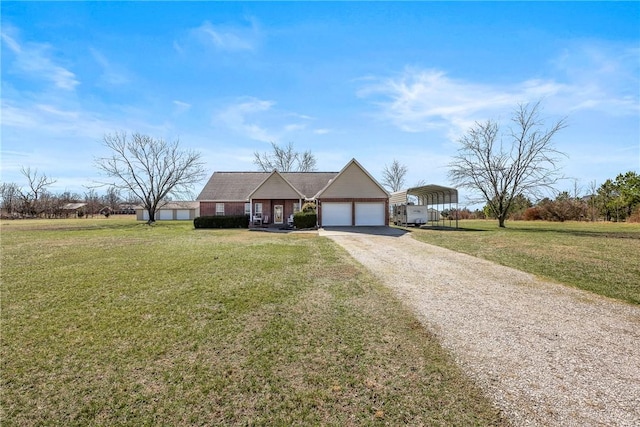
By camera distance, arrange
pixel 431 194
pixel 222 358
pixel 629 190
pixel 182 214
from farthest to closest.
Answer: pixel 182 214 → pixel 629 190 → pixel 431 194 → pixel 222 358

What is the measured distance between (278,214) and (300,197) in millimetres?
2738

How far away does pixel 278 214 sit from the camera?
2933 cm

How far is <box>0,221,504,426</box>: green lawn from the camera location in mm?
2842

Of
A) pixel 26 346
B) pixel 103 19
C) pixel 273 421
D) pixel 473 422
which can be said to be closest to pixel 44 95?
pixel 103 19

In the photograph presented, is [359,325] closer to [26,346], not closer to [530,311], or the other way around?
[530,311]

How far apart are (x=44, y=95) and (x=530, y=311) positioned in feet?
56.4

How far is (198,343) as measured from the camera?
165 inches

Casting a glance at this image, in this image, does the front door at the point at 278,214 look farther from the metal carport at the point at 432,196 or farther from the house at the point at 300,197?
the metal carport at the point at 432,196

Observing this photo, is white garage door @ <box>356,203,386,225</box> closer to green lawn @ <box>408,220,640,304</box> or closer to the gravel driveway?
green lawn @ <box>408,220,640,304</box>

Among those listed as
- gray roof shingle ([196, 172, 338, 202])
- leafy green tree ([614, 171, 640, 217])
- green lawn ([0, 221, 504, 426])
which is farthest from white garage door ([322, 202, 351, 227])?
leafy green tree ([614, 171, 640, 217])

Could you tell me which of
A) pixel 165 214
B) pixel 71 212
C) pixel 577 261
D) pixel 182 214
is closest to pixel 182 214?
pixel 182 214

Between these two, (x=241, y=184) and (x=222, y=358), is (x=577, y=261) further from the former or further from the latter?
(x=241, y=184)

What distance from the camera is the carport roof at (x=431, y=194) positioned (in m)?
25.9

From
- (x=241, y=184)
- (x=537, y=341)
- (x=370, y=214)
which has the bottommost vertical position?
(x=537, y=341)
